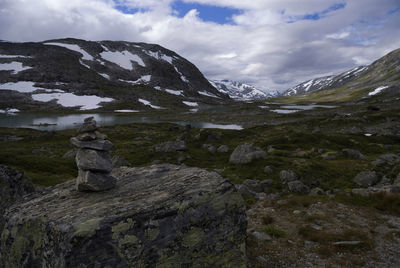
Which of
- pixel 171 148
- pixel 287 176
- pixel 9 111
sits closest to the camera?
pixel 287 176

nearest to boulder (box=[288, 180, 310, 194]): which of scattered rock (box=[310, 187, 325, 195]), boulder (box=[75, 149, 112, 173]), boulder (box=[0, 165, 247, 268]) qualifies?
scattered rock (box=[310, 187, 325, 195])

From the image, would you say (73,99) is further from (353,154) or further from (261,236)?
(261,236)

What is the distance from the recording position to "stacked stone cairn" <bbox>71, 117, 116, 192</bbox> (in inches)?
378

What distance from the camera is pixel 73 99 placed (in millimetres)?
180000

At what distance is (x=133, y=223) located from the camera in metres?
7.61

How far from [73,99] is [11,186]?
613 ft

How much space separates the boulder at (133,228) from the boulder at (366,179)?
71.0 ft

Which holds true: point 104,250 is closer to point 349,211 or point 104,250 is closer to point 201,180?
point 201,180

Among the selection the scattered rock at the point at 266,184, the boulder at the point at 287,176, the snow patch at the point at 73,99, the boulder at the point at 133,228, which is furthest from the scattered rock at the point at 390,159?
the snow patch at the point at 73,99

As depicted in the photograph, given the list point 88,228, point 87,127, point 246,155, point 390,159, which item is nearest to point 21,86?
point 246,155

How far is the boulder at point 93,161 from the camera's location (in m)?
9.48

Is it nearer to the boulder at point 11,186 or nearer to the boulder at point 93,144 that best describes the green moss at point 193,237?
the boulder at point 93,144

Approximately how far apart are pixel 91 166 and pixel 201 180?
13.8 feet

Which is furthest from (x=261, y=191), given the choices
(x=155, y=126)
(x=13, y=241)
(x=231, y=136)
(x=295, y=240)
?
(x=155, y=126)
